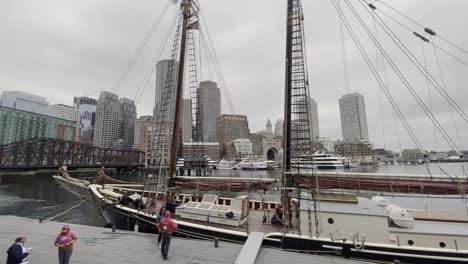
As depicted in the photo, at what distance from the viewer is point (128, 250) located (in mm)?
6203

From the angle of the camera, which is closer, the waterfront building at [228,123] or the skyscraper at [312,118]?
the skyscraper at [312,118]

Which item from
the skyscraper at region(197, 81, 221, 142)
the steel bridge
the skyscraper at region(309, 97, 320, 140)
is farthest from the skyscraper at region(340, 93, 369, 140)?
the steel bridge

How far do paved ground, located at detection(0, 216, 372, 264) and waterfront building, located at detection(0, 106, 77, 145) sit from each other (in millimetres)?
139161

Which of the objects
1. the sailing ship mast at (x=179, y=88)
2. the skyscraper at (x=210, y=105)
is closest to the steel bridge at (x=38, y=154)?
the skyscraper at (x=210, y=105)

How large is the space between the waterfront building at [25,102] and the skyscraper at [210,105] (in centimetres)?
11631

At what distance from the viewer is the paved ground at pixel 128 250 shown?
5.54 meters

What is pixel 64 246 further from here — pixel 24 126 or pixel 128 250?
pixel 24 126

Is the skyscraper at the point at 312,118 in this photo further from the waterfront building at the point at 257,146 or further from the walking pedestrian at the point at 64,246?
the waterfront building at the point at 257,146

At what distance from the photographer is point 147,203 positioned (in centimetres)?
1197

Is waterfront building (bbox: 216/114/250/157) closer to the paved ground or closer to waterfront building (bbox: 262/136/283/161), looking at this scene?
waterfront building (bbox: 262/136/283/161)

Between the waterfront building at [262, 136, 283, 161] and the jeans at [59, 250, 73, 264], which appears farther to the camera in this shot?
the waterfront building at [262, 136, 283, 161]

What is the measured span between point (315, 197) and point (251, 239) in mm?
3368

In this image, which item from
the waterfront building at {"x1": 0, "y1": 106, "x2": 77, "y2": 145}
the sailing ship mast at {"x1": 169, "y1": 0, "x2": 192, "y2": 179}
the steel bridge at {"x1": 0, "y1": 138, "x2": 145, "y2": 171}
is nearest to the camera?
the sailing ship mast at {"x1": 169, "y1": 0, "x2": 192, "y2": 179}

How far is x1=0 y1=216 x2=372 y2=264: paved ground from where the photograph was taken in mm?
5539
